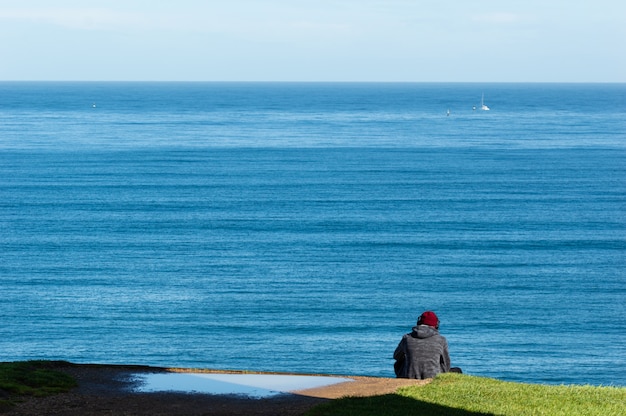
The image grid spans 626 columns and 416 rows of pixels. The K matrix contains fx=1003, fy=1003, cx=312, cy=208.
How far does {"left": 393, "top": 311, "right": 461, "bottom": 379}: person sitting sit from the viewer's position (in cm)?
1407

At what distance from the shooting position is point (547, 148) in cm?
13162

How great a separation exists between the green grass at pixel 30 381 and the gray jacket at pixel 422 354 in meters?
4.84

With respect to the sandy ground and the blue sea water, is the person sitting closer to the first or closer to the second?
the sandy ground

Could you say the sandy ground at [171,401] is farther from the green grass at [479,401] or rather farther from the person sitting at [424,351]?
the green grass at [479,401]

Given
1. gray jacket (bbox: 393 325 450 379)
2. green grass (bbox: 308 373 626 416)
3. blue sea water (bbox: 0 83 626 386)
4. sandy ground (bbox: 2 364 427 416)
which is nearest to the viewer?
green grass (bbox: 308 373 626 416)

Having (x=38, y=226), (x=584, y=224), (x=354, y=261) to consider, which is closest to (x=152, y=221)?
(x=38, y=226)

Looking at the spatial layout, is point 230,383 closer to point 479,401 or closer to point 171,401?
point 171,401

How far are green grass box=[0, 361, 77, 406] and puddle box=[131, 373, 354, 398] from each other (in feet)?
3.65

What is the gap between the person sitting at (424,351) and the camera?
554 inches

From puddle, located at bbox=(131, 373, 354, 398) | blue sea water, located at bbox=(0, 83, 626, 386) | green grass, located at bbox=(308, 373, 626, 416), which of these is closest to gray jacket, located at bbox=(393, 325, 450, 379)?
green grass, located at bbox=(308, 373, 626, 416)

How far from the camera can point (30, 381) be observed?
1458 centimetres

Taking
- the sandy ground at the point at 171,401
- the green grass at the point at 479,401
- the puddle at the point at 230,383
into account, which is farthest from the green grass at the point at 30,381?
the green grass at the point at 479,401

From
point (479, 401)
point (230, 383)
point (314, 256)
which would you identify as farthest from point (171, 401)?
point (314, 256)

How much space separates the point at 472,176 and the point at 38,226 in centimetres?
4687
